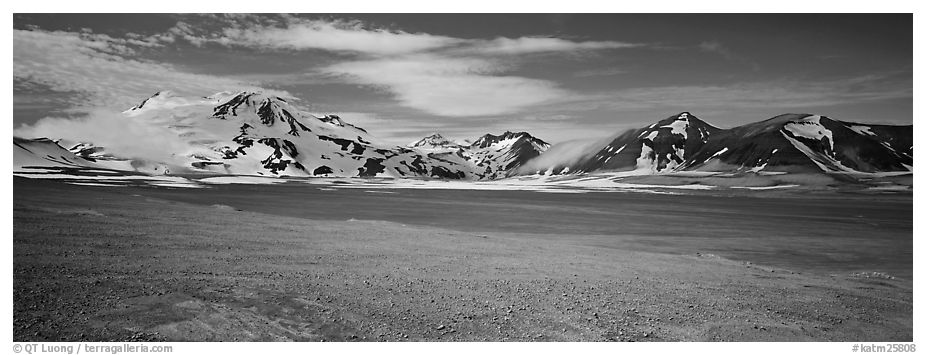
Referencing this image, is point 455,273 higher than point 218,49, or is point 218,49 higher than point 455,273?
point 218,49

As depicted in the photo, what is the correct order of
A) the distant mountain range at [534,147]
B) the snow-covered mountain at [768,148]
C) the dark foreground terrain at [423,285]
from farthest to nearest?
the distant mountain range at [534,147]
the snow-covered mountain at [768,148]
the dark foreground terrain at [423,285]

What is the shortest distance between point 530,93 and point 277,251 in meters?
7.26

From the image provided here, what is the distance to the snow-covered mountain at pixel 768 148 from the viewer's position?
15.2 m

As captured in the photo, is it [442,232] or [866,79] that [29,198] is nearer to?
[442,232]

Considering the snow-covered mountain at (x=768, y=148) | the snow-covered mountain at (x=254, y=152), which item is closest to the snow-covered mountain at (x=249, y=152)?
the snow-covered mountain at (x=254, y=152)

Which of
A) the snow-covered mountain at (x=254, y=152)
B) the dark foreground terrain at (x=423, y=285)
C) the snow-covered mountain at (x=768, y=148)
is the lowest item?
the dark foreground terrain at (x=423, y=285)

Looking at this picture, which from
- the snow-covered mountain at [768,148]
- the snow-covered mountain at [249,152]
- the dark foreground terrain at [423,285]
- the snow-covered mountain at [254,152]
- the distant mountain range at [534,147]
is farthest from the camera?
the snow-covered mountain at [254,152]

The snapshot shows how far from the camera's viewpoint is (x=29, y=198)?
1364 cm

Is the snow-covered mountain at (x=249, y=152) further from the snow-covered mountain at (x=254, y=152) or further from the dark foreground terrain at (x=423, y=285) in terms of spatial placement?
the dark foreground terrain at (x=423, y=285)

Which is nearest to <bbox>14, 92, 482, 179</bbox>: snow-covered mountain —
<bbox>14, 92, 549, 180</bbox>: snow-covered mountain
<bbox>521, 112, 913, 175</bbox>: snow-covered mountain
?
<bbox>14, 92, 549, 180</bbox>: snow-covered mountain

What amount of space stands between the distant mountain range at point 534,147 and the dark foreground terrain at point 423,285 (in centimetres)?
350

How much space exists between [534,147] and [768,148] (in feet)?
418

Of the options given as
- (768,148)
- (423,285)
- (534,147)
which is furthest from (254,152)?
(423,285)
